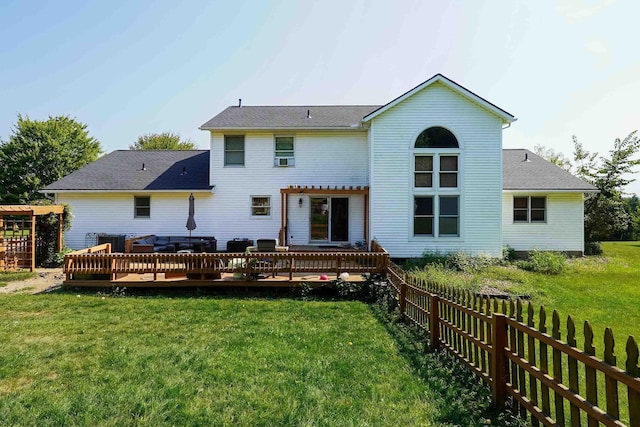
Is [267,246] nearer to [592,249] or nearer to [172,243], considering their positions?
[172,243]

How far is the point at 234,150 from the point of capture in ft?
54.3

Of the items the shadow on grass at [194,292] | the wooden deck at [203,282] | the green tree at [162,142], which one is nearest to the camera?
the shadow on grass at [194,292]

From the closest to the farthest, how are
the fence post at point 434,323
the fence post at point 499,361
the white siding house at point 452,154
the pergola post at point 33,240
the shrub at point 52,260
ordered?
the fence post at point 499,361, the fence post at point 434,323, the pergola post at point 33,240, the shrub at point 52,260, the white siding house at point 452,154

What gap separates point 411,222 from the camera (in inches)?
561

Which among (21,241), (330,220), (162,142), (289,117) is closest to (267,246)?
(330,220)

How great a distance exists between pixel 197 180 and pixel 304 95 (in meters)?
9.19

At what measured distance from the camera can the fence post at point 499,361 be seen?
12.2 ft

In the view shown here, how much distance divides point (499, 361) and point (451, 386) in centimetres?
75

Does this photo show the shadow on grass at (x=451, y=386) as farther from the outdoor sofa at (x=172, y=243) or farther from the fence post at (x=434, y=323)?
the outdoor sofa at (x=172, y=243)

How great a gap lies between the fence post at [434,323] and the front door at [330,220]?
10.8 metres

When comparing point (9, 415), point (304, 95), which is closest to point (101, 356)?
point (9, 415)

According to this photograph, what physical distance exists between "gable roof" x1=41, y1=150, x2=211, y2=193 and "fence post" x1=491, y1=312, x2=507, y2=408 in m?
14.5

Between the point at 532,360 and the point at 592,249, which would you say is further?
the point at 592,249

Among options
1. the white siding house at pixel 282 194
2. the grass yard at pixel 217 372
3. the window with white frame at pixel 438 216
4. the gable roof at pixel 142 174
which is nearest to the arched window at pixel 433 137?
the window with white frame at pixel 438 216
